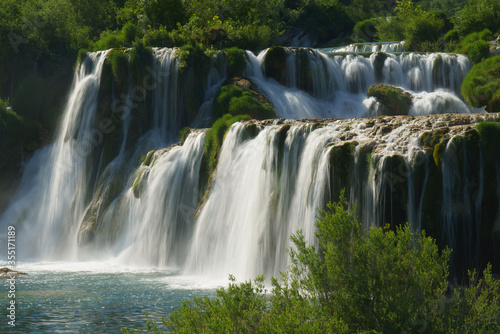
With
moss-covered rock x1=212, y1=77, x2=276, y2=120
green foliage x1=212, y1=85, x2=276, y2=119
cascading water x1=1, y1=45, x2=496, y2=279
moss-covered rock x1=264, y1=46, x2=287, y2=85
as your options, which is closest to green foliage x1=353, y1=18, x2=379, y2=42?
cascading water x1=1, y1=45, x2=496, y2=279

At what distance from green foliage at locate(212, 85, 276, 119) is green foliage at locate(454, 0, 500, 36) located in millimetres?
15090

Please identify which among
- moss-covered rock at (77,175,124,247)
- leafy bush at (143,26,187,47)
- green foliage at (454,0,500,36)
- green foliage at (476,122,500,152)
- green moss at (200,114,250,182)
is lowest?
moss-covered rock at (77,175,124,247)

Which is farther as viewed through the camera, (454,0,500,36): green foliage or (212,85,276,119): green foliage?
(454,0,500,36): green foliage

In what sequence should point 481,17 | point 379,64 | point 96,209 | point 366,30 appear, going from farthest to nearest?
1. point 366,30
2. point 481,17
3. point 379,64
4. point 96,209

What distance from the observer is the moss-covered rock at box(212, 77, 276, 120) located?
28312mm

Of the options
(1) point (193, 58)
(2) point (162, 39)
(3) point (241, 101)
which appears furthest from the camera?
(2) point (162, 39)

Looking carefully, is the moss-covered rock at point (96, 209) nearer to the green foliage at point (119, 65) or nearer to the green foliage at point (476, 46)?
the green foliage at point (119, 65)

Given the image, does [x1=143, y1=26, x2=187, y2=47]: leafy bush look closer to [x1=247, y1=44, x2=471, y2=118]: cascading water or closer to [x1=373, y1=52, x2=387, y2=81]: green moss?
[x1=247, y1=44, x2=471, y2=118]: cascading water

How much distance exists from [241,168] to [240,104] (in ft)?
22.0

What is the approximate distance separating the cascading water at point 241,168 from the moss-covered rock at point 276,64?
8cm

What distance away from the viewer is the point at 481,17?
119 ft

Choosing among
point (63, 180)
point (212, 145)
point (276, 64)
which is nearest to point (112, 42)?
point (63, 180)

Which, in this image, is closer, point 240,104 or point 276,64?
point 240,104

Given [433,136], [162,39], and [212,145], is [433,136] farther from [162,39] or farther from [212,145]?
[162,39]
